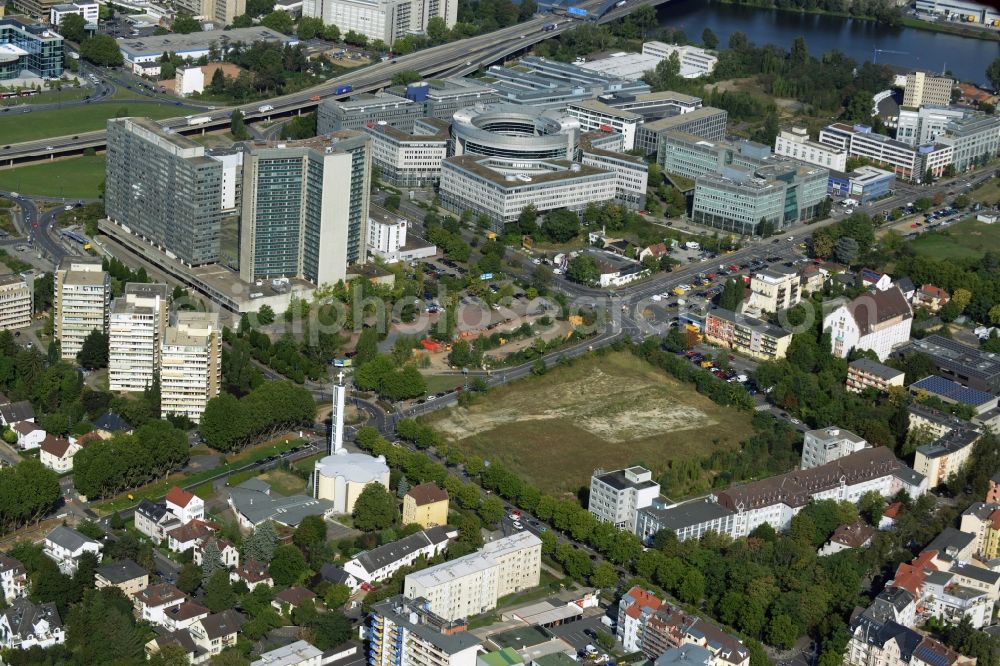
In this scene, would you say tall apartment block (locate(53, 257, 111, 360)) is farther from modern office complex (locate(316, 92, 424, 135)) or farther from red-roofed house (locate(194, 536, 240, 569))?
modern office complex (locate(316, 92, 424, 135))

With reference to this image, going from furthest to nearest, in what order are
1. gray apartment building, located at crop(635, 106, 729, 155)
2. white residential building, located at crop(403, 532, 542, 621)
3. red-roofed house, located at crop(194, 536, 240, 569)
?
gray apartment building, located at crop(635, 106, 729, 155) → red-roofed house, located at crop(194, 536, 240, 569) → white residential building, located at crop(403, 532, 542, 621)

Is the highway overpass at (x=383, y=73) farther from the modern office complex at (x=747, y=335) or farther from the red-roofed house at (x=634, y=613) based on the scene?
the red-roofed house at (x=634, y=613)

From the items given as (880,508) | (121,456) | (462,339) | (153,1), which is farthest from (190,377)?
(153,1)

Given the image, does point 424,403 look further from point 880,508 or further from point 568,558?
point 880,508

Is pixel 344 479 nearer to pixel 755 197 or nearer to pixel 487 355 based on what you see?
pixel 487 355

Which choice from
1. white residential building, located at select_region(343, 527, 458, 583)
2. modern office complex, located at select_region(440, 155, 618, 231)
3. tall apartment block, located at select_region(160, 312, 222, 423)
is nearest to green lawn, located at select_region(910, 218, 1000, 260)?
modern office complex, located at select_region(440, 155, 618, 231)
